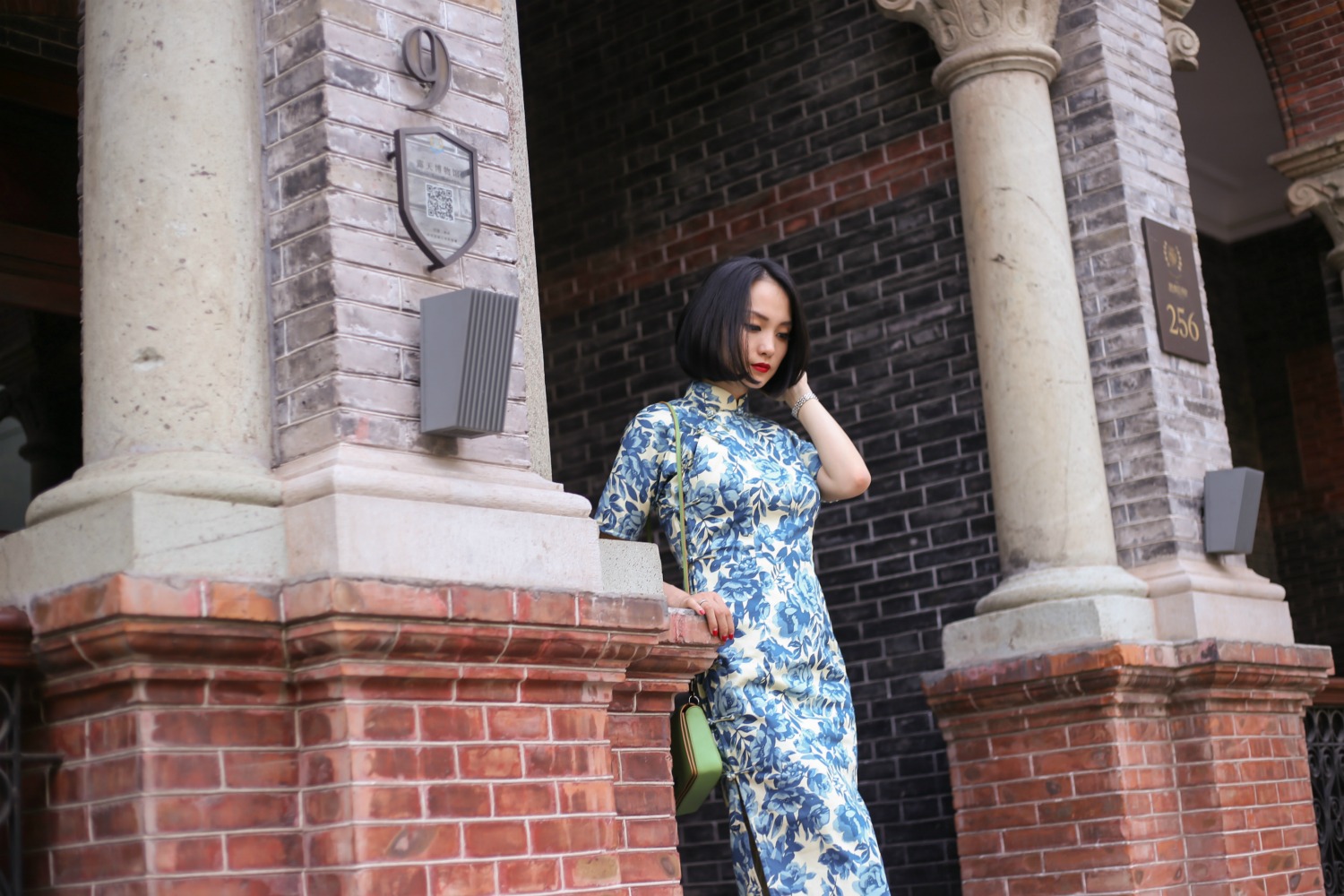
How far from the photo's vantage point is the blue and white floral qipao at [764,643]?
3553 mm

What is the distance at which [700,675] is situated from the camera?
12.2 feet

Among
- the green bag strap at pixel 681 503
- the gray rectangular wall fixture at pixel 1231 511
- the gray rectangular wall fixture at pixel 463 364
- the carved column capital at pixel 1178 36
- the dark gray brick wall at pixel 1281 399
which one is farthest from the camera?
the dark gray brick wall at pixel 1281 399

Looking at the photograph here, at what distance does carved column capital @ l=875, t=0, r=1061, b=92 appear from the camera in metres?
5.88

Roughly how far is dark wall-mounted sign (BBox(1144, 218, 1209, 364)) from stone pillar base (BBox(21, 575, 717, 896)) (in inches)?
131

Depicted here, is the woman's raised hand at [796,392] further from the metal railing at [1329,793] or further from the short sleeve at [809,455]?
the metal railing at [1329,793]

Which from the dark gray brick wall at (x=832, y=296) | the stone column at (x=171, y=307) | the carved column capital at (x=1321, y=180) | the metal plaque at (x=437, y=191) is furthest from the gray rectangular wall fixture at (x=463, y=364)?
the carved column capital at (x=1321, y=180)

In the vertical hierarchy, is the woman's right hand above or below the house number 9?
below

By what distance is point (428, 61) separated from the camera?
3.42m

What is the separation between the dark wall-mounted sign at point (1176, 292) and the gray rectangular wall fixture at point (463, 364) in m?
3.26

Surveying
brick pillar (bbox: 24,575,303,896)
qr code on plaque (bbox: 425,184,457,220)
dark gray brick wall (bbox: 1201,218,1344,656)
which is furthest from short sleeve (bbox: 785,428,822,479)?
dark gray brick wall (bbox: 1201,218,1344,656)

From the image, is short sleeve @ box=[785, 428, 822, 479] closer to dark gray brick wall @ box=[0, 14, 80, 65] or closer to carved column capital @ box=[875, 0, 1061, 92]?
carved column capital @ box=[875, 0, 1061, 92]

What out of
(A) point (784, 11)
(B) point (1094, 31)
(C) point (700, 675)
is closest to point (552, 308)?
(A) point (784, 11)

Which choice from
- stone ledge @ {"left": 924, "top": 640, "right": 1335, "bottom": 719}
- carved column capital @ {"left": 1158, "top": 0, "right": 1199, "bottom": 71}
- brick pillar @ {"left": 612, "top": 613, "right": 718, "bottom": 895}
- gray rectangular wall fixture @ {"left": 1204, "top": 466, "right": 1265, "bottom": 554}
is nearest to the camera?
brick pillar @ {"left": 612, "top": 613, "right": 718, "bottom": 895}

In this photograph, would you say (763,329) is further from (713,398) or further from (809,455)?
(809,455)
